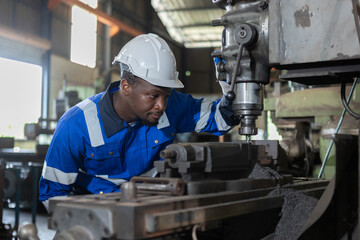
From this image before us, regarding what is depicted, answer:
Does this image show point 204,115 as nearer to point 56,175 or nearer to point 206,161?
point 56,175

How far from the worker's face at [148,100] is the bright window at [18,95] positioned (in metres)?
4.74

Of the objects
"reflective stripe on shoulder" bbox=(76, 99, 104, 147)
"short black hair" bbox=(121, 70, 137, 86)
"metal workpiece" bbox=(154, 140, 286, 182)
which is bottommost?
"metal workpiece" bbox=(154, 140, 286, 182)

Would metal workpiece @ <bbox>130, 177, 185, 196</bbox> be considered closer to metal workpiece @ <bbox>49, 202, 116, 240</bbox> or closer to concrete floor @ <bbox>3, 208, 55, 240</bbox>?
metal workpiece @ <bbox>49, 202, 116, 240</bbox>

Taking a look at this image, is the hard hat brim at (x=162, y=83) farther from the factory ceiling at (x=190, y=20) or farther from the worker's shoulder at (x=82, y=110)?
the factory ceiling at (x=190, y=20)

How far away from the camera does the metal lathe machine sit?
2.67 ft

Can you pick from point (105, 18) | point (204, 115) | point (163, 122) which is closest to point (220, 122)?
point (204, 115)

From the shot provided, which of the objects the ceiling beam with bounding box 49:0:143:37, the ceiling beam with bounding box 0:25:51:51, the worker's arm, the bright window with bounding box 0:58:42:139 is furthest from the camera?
the ceiling beam with bounding box 49:0:143:37

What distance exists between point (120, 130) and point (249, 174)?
65 cm

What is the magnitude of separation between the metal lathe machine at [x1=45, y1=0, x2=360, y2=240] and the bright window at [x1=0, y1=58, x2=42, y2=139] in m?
5.22

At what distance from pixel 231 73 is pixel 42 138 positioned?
5.68 meters

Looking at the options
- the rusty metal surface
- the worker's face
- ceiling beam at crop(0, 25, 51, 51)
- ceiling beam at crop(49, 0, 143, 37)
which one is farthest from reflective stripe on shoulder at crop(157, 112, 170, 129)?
ceiling beam at crop(49, 0, 143, 37)

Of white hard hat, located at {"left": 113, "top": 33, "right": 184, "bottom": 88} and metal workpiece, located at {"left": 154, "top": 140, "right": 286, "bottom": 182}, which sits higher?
white hard hat, located at {"left": 113, "top": 33, "right": 184, "bottom": 88}

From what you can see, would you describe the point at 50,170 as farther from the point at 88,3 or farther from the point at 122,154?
the point at 88,3

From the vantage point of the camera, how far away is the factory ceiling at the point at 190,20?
1063 centimetres
